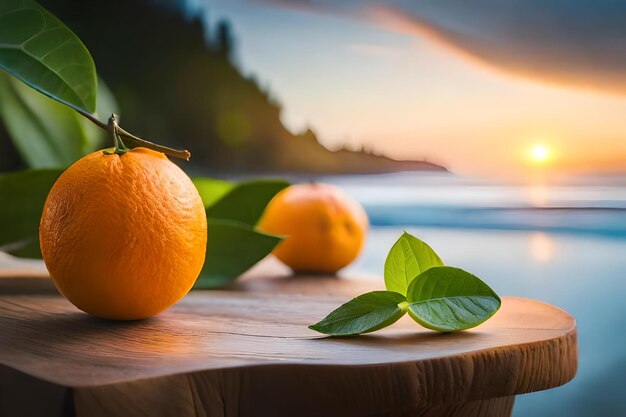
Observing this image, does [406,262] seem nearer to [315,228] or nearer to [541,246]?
[315,228]

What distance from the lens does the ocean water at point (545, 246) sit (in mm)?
868

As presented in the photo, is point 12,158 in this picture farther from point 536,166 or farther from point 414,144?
point 536,166

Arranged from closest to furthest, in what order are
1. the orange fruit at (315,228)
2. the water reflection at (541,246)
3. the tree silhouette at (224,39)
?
1. the orange fruit at (315,228)
2. the water reflection at (541,246)
3. the tree silhouette at (224,39)

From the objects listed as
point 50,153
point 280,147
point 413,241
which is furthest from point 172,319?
point 280,147

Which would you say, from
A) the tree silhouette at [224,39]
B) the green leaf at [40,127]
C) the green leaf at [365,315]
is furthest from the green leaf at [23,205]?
the tree silhouette at [224,39]

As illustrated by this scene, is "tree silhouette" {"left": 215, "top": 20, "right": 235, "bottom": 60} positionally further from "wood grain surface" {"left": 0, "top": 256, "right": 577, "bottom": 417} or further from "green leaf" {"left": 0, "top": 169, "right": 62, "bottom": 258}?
"wood grain surface" {"left": 0, "top": 256, "right": 577, "bottom": 417}

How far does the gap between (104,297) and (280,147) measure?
2.50ft

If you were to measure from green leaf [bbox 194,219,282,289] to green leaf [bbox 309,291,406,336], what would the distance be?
0.19 m

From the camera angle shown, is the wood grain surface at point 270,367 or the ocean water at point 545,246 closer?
the wood grain surface at point 270,367

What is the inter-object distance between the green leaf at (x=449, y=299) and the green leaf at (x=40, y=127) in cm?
49

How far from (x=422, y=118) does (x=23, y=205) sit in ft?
1.90

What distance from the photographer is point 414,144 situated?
3.50 feet

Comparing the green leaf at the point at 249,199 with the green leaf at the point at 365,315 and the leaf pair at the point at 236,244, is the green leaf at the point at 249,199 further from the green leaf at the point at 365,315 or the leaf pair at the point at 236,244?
Answer: the green leaf at the point at 365,315

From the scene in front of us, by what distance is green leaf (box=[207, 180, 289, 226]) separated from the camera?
0.72m
